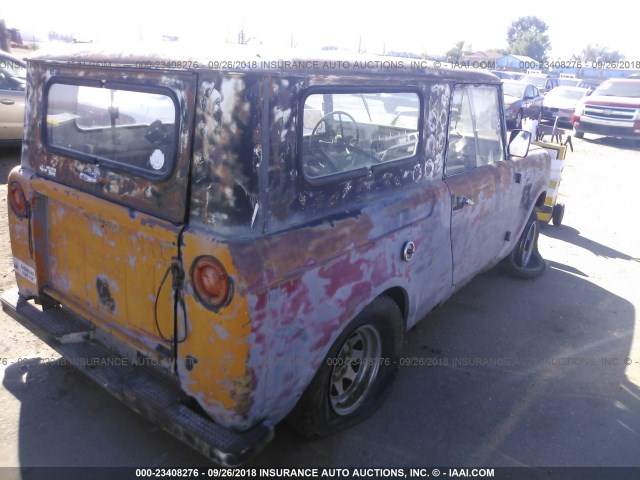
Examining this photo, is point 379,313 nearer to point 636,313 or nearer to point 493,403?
point 493,403

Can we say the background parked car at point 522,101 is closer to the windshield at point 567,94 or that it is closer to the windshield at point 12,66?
the windshield at point 567,94

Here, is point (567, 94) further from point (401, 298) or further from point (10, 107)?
point (401, 298)

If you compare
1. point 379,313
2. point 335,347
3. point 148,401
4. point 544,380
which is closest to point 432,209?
point 379,313

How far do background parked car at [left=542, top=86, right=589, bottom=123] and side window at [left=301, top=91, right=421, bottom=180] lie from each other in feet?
57.1

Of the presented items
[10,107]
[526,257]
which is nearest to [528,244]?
[526,257]

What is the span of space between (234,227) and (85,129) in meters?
1.24

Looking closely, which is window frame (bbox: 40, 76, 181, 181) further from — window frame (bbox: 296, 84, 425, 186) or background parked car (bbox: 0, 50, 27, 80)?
background parked car (bbox: 0, 50, 27, 80)

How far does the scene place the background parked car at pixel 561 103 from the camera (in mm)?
18830

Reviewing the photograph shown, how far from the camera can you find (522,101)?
16047mm

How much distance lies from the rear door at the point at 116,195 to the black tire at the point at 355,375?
79 centimetres

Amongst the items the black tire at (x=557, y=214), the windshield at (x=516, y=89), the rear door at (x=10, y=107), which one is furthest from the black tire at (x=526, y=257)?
the windshield at (x=516, y=89)

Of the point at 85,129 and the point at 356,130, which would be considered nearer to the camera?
the point at 85,129

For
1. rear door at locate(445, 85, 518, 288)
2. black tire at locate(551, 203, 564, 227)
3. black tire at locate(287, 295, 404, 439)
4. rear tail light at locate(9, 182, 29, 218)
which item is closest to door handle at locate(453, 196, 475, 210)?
rear door at locate(445, 85, 518, 288)

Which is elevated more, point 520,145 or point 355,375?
point 520,145
